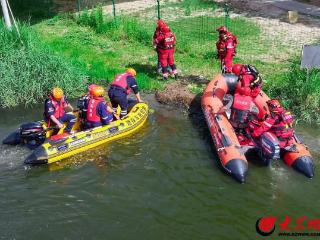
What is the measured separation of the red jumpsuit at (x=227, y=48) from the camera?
1212 centimetres

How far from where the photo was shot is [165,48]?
12758 millimetres

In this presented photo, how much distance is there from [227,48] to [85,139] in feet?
15.4

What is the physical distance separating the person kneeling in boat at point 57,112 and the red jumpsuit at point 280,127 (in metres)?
4.04

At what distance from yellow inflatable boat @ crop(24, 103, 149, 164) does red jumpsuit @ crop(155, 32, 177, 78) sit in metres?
2.44

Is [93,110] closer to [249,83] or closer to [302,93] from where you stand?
[249,83]

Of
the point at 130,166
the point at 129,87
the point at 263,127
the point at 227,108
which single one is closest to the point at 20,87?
the point at 129,87

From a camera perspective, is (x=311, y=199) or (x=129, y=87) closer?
(x=311, y=199)

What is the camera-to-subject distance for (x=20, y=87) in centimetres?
1215

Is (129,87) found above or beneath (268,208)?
above

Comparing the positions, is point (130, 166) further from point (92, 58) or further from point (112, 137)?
point (92, 58)

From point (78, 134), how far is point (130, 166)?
4.52ft

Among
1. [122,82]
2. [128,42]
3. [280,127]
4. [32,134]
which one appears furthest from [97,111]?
[128,42]

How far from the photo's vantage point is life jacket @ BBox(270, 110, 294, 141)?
345 inches

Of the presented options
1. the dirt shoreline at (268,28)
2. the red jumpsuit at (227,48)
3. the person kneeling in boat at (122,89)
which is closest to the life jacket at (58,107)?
the person kneeling in boat at (122,89)
